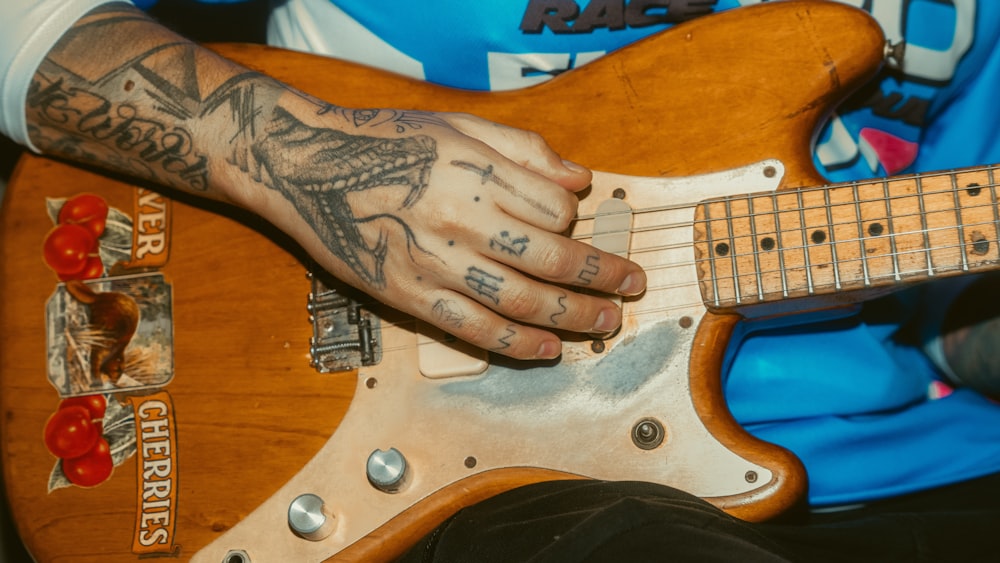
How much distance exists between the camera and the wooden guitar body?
2.86 feet

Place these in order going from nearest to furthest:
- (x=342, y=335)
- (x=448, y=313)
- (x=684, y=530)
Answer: (x=684, y=530) < (x=448, y=313) < (x=342, y=335)

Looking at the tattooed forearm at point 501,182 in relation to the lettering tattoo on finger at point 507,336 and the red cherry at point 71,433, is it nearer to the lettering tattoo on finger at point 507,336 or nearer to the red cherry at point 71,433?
the lettering tattoo on finger at point 507,336

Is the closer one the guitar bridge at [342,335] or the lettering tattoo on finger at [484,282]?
the lettering tattoo on finger at [484,282]

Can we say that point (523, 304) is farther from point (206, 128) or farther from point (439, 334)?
point (206, 128)

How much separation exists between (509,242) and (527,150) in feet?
0.33

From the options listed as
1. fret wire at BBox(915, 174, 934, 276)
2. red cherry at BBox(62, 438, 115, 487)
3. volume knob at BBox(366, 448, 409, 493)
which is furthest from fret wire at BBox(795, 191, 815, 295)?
red cherry at BBox(62, 438, 115, 487)

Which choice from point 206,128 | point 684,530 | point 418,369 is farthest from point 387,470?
point 206,128

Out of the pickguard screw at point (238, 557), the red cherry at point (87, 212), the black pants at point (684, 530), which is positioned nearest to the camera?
the black pants at point (684, 530)

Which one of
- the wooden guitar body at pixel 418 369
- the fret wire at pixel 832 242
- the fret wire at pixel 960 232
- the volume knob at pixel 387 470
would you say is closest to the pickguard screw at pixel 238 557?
the wooden guitar body at pixel 418 369

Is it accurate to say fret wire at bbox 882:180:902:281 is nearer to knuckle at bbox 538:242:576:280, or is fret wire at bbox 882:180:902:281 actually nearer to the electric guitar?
the electric guitar

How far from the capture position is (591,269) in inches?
32.2

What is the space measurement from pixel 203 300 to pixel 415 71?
15.2 inches

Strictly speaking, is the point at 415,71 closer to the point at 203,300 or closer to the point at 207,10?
the point at 203,300

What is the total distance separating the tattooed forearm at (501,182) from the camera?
0.81 m
